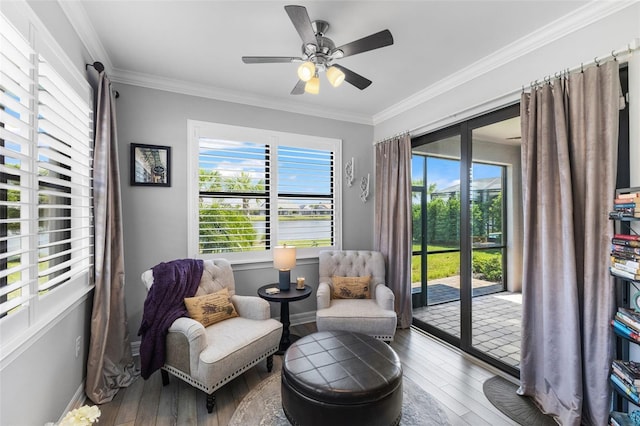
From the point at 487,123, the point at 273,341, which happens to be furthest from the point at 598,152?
the point at 273,341

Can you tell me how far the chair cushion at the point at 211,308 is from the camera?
8.21 feet

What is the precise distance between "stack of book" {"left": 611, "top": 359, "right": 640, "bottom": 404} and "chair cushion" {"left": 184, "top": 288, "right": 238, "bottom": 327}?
2694 mm

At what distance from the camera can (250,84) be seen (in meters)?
3.12

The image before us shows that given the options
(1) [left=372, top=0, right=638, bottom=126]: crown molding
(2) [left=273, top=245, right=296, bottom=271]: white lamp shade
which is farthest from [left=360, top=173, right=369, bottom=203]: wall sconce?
(2) [left=273, top=245, right=296, bottom=271]: white lamp shade

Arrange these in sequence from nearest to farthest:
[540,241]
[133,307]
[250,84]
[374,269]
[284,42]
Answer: [540,241]
[284,42]
[133,307]
[250,84]
[374,269]

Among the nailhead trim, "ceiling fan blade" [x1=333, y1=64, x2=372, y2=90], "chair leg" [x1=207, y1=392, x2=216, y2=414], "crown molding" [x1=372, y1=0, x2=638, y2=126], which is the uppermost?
"crown molding" [x1=372, y1=0, x2=638, y2=126]

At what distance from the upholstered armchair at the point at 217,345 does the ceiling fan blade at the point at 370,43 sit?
2156 mm

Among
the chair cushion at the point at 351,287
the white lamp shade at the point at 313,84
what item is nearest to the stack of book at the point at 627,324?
the chair cushion at the point at 351,287

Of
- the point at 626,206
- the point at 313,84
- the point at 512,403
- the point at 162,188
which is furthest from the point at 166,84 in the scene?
the point at 512,403

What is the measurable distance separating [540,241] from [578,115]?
90cm

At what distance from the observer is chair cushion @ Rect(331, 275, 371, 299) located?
335 centimetres

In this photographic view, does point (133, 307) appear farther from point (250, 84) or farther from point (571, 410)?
point (571, 410)

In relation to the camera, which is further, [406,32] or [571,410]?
[406,32]

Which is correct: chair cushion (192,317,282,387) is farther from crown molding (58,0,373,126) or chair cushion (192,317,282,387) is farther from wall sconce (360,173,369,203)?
crown molding (58,0,373,126)
